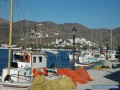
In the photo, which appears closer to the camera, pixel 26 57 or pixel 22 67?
pixel 22 67

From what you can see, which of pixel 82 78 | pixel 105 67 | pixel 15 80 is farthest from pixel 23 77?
pixel 105 67

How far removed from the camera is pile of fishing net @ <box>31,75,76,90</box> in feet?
60.3

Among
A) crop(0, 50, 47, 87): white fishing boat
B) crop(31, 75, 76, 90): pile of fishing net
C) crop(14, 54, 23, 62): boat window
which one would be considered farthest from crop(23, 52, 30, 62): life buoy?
crop(31, 75, 76, 90): pile of fishing net

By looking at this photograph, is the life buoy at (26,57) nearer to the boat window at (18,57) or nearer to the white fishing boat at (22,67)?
the white fishing boat at (22,67)

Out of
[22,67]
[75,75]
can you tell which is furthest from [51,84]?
[22,67]

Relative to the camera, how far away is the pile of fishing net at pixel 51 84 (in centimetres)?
1838

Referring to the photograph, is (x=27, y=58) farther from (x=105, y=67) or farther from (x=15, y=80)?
(x=105, y=67)

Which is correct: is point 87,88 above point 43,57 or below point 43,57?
below

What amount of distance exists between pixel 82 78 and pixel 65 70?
1.59 m

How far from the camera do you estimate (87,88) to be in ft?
66.9

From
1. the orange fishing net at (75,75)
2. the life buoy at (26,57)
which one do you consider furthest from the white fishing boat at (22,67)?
the orange fishing net at (75,75)

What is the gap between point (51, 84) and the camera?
1861cm

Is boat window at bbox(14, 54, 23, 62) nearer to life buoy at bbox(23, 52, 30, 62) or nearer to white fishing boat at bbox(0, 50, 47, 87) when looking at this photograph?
white fishing boat at bbox(0, 50, 47, 87)

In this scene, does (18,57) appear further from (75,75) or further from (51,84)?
(51,84)
